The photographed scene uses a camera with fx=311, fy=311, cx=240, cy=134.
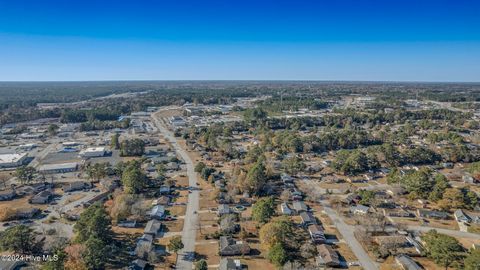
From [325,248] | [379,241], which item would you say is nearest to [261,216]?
[325,248]

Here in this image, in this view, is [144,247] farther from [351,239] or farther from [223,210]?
[351,239]

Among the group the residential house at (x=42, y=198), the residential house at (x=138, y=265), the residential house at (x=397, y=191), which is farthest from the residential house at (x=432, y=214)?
the residential house at (x=42, y=198)

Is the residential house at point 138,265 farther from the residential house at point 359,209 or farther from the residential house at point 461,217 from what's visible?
the residential house at point 461,217

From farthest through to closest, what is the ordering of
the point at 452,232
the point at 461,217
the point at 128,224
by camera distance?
the point at 461,217, the point at 128,224, the point at 452,232

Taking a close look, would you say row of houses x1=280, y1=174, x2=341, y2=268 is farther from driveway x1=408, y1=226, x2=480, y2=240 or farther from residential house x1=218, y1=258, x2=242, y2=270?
driveway x1=408, y1=226, x2=480, y2=240

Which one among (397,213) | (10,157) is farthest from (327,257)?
(10,157)
